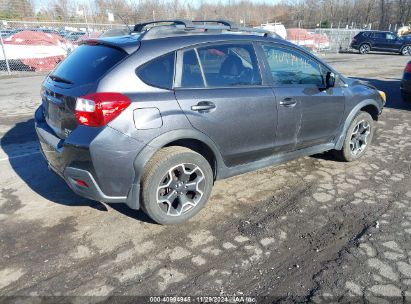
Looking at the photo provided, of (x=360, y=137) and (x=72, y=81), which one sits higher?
(x=72, y=81)

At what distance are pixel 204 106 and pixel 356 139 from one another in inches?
109

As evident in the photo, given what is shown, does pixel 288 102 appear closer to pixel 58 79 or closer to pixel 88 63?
pixel 88 63

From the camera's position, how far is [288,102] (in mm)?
3775

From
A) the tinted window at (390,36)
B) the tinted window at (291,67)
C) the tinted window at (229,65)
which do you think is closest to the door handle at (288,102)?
the tinted window at (291,67)

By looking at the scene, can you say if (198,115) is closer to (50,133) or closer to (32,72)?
(50,133)

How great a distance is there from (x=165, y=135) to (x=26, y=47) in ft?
48.4

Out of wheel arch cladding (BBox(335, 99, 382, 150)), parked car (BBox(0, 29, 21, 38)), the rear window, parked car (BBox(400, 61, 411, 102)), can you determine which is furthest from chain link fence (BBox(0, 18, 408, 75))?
wheel arch cladding (BBox(335, 99, 382, 150))

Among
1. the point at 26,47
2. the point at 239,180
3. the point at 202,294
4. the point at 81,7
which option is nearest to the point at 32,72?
the point at 26,47

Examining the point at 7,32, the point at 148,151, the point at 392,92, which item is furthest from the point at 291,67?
the point at 7,32

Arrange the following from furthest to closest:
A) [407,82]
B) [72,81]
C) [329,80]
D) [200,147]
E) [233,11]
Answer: [233,11]
[407,82]
[329,80]
[200,147]
[72,81]

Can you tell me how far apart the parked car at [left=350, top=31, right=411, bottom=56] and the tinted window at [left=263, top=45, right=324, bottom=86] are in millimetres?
25276

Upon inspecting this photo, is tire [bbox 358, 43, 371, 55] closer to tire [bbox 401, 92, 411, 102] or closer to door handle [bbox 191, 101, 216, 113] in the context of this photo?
tire [bbox 401, 92, 411, 102]

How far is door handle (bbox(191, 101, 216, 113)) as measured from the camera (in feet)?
10.3

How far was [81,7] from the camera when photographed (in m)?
25.6
